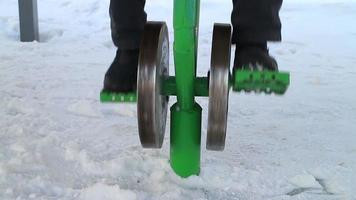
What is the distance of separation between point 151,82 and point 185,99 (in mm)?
116

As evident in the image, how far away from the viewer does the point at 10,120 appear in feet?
4.52

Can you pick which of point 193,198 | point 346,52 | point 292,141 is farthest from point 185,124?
point 346,52

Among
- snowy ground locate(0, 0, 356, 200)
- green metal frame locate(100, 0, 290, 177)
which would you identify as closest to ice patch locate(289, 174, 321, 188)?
snowy ground locate(0, 0, 356, 200)

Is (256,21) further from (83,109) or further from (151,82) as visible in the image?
(83,109)

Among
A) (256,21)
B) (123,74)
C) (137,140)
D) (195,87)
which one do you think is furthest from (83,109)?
(256,21)

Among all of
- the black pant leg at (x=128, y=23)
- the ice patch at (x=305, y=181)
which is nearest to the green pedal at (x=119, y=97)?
the black pant leg at (x=128, y=23)

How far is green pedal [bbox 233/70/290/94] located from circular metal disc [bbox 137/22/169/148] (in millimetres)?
141

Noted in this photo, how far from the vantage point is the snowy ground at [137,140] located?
3.41ft

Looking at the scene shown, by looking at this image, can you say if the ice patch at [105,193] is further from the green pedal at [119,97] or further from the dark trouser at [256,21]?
the dark trouser at [256,21]

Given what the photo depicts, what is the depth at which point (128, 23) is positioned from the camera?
3.54ft

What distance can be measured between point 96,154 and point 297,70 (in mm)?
1084

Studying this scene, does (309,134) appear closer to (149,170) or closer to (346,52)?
(149,170)

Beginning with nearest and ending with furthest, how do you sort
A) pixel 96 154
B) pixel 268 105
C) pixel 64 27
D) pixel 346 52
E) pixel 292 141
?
pixel 96 154 < pixel 292 141 < pixel 268 105 < pixel 346 52 < pixel 64 27

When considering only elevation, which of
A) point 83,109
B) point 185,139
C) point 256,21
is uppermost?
point 256,21
